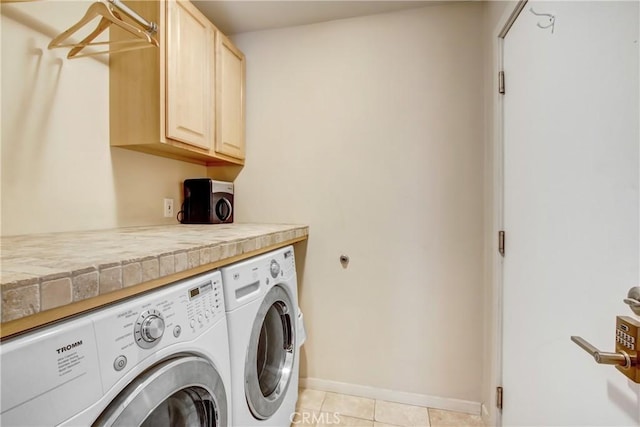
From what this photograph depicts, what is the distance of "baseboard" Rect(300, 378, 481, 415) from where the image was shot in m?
1.64

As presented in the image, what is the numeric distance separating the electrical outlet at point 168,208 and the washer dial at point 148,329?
1.20 metres

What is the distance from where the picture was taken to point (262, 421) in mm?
1115

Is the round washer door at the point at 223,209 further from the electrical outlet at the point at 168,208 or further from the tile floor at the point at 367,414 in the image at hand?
the tile floor at the point at 367,414

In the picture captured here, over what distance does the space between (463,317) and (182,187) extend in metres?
1.87

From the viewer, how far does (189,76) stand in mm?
1453

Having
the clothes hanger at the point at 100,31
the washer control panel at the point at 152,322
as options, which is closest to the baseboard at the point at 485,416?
the washer control panel at the point at 152,322

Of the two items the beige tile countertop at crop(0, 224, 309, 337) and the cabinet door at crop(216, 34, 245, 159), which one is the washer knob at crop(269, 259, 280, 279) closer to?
the beige tile countertop at crop(0, 224, 309, 337)

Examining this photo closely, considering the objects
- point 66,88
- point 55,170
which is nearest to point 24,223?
point 55,170

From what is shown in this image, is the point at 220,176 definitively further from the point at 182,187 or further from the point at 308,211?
the point at 308,211

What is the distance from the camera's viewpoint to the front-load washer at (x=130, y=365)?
1.42 feet

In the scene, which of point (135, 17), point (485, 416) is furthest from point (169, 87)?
point (485, 416)

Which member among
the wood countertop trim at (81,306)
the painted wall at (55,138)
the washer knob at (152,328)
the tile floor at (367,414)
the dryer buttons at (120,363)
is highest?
the painted wall at (55,138)

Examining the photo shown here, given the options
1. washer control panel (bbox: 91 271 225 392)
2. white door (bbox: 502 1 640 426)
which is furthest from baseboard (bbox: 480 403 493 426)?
washer control panel (bbox: 91 271 225 392)

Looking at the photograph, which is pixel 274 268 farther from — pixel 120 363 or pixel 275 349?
pixel 120 363
